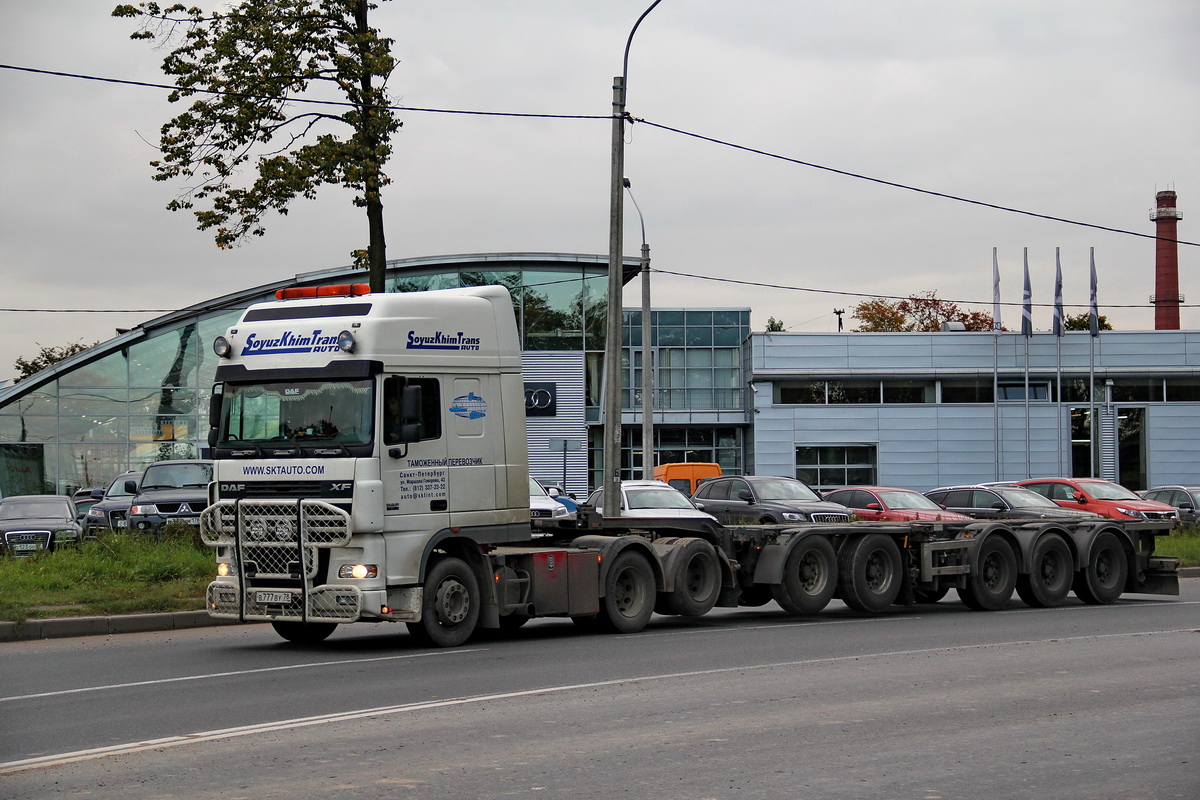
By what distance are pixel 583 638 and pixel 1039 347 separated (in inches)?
1611

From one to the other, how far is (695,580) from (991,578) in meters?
4.85

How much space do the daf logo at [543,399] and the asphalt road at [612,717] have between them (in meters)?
33.9

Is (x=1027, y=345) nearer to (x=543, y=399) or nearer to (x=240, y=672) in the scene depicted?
(x=543, y=399)

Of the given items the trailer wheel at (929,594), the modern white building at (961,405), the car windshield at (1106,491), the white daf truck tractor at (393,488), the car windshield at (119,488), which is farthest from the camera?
the modern white building at (961,405)

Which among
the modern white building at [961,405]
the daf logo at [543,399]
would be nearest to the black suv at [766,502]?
the daf logo at [543,399]

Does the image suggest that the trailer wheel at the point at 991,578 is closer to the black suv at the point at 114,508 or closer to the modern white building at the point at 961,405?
the black suv at the point at 114,508

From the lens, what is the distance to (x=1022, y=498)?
91.8 ft

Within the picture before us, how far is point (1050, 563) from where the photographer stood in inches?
745

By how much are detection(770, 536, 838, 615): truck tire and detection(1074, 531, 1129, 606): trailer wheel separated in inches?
180

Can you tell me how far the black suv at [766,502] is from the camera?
1025 inches

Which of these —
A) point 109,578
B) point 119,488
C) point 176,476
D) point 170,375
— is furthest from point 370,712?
point 170,375

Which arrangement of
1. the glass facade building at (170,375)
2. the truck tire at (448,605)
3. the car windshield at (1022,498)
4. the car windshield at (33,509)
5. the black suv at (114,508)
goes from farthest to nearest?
the glass facade building at (170,375) → the car windshield at (1022,498) → the black suv at (114,508) → the car windshield at (33,509) → the truck tire at (448,605)

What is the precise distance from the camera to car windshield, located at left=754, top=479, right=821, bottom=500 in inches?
1061

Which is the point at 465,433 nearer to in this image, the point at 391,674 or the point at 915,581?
the point at 391,674
